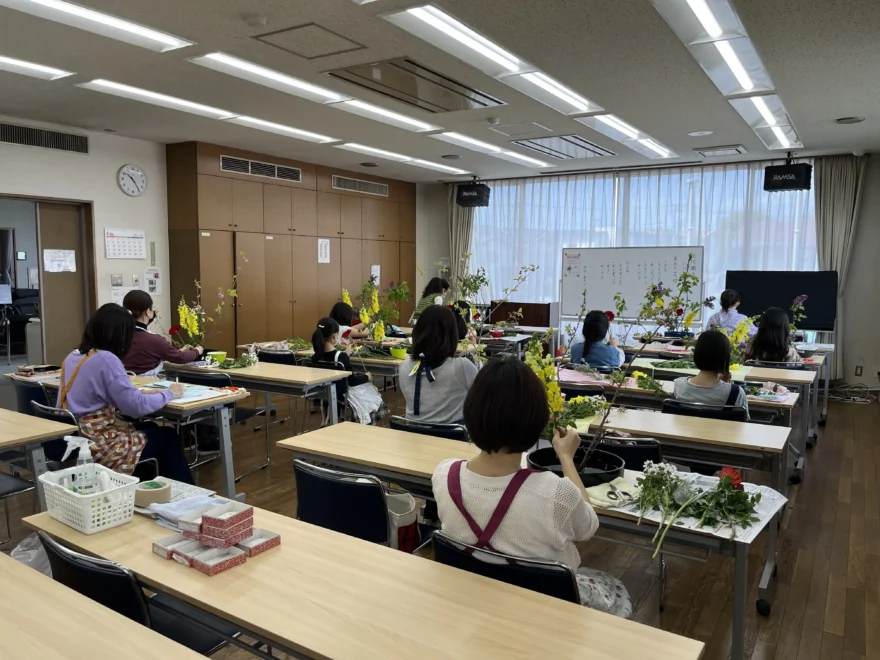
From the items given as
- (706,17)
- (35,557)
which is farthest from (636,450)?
(706,17)

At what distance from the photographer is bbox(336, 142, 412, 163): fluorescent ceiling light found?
7.26 metres

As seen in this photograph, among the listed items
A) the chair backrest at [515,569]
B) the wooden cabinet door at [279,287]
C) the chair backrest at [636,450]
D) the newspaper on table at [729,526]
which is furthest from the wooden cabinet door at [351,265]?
the chair backrest at [515,569]

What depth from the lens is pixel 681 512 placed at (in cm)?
193

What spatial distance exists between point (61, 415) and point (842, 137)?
730 cm

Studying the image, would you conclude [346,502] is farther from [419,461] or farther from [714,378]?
[714,378]

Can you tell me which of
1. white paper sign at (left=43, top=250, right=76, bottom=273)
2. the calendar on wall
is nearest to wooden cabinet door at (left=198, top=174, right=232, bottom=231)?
the calendar on wall

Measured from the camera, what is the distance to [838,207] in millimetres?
7734

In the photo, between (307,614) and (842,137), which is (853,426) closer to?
(842,137)

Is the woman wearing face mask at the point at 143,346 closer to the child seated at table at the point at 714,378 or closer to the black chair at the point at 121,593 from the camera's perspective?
the black chair at the point at 121,593

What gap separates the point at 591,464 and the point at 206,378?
3.26m

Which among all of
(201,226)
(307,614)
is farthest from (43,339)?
(307,614)

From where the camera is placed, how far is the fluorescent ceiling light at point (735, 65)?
3.93 m

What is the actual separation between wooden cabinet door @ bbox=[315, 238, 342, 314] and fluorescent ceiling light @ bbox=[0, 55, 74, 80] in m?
4.53

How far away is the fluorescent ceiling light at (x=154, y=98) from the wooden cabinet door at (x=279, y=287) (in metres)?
2.48
